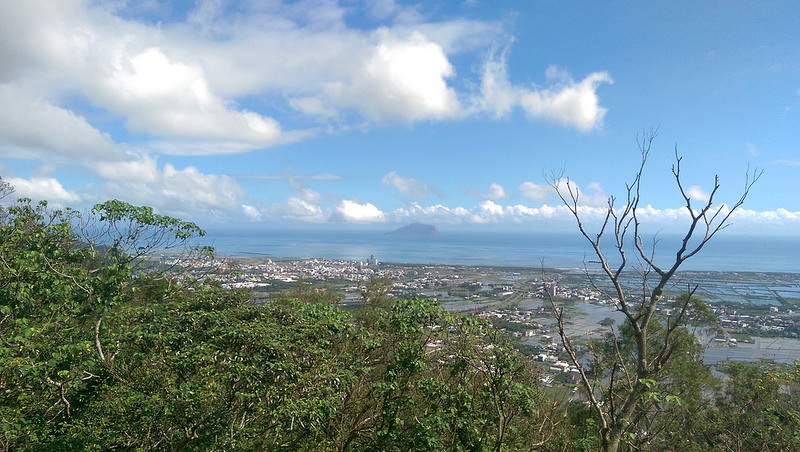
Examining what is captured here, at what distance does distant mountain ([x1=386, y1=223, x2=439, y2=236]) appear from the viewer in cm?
14388

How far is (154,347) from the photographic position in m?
5.16

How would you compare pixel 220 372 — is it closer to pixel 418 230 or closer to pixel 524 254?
pixel 524 254

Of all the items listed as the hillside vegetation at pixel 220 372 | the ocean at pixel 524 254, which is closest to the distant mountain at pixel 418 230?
the ocean at pixel 524 254

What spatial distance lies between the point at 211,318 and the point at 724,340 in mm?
17471

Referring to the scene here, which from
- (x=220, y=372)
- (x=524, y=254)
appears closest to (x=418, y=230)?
(x=524, y=254)

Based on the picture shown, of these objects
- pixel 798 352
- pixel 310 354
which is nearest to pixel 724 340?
pixel 798 352

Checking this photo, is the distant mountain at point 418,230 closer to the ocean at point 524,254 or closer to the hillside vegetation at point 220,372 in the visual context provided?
the ocean at point 524,254

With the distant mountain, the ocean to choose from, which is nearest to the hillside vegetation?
the ocean

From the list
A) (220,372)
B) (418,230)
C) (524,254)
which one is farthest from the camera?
(418,230)

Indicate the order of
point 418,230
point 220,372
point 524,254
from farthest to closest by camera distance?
point 418,230 → point 524,254 → point 220,372

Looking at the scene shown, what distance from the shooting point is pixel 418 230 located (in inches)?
5719

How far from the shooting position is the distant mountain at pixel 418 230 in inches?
5664

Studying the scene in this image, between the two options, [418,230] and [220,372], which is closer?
[220,372]

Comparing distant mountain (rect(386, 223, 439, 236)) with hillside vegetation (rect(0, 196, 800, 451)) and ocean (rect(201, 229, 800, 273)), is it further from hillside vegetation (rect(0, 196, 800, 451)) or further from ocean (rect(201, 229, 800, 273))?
hillside vegetation (rect(0, 196, 800, 451))
